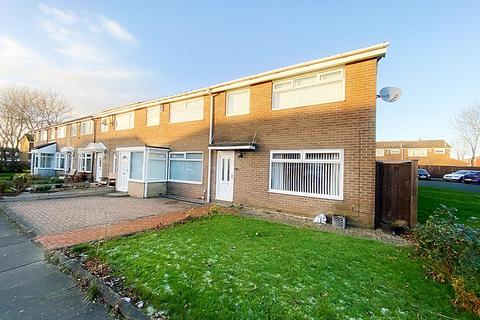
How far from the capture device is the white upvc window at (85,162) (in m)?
20.3

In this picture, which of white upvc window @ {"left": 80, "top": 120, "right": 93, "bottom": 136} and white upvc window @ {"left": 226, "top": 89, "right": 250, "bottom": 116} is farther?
white upvc window @ {"left": 80, "top": 120, "right": 93, "bottom": 136}

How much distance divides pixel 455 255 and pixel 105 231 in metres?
7.49

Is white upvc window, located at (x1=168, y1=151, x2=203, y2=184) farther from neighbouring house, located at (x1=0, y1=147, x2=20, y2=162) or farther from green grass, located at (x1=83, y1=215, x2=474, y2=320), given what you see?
neighbouring house, located at (x1=0, y1=147, x2=20, y2=162)

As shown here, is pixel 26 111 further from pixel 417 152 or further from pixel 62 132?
pixel 417 152

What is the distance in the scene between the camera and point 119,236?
586 centimetres

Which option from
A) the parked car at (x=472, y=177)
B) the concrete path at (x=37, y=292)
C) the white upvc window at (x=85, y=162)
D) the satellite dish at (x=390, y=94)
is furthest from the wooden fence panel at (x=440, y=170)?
the white upvc window at (x=85, y=162)

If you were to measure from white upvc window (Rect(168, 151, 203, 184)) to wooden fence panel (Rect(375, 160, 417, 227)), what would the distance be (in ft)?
26.0

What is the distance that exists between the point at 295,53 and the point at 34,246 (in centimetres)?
1292

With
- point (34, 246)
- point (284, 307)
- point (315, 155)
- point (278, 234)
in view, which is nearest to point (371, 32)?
point (315, 155)

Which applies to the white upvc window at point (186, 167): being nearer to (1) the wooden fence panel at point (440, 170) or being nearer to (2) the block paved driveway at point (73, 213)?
(2) the block paved driveway at point (73, 213)

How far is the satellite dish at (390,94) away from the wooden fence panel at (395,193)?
7.25ft

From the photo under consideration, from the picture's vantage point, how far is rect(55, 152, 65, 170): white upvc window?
2427cm

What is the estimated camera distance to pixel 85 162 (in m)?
20.8

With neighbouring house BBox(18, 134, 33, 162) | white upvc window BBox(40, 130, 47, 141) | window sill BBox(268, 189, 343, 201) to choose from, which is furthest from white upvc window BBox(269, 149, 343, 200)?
neighbouring house BBox(18, 134, 33, 162)
